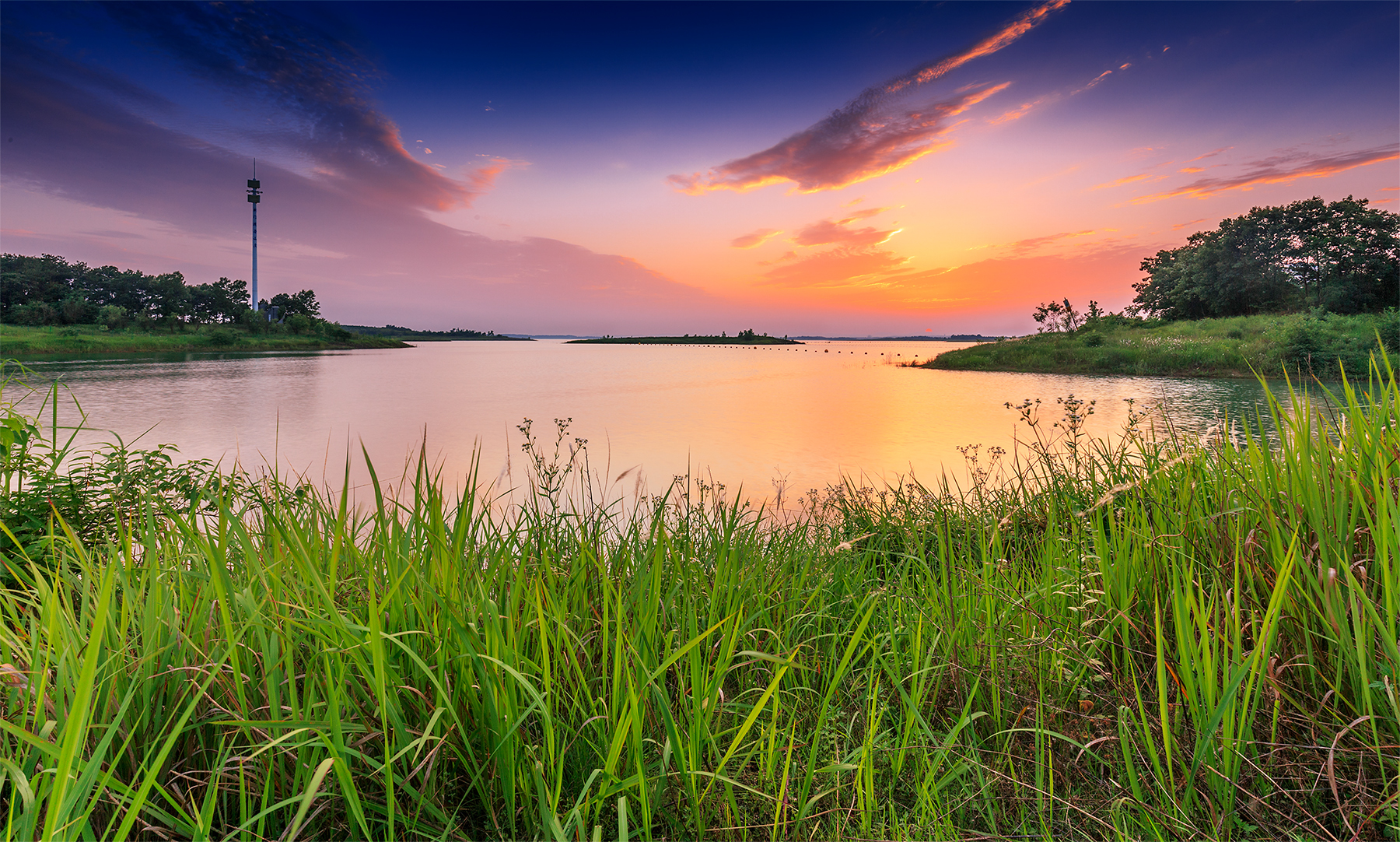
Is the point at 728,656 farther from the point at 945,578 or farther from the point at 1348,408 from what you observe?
the point at 1348,408

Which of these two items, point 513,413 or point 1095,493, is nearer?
point 1095,493

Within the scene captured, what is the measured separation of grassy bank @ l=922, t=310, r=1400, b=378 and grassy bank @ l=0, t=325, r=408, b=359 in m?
54.5

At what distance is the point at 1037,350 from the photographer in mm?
33844

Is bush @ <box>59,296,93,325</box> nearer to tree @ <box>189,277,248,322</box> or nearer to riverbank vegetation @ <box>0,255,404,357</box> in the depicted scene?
riverbank vegetation @ <box>0,255,404,357</box>

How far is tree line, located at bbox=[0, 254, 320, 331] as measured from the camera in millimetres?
51281

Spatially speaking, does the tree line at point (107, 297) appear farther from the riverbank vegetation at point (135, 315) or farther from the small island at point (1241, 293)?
the small island at point (1241, 293)

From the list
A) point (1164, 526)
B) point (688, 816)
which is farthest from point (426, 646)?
point (1164, 526)

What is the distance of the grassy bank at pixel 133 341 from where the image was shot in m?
36.9

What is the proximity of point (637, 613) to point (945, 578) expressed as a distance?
1344mm

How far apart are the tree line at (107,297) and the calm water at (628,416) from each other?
105ft

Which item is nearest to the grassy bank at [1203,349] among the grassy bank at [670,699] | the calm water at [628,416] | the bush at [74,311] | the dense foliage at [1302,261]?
the calm water at [628,416]

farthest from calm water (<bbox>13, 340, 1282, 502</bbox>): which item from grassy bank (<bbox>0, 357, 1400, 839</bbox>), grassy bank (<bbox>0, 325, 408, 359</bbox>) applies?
grassy bank (<bbox>0, 325, 408, 359</bbox>)

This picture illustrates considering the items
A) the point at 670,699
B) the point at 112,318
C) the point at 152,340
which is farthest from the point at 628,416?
the point at 112,318

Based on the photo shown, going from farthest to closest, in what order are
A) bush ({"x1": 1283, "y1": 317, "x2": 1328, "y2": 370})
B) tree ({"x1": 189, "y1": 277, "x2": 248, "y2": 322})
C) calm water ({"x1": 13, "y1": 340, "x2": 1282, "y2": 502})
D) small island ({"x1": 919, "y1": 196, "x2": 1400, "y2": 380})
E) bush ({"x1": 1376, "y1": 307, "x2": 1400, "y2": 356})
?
tree ({"x1": 189, "y1": 277, "x2": 248, "y2": 322}) < small island ({"x1": 919, "y1": 196, "x2": 1400, "y2": 380}) < bush ({"x1": 1283, "y1": 317, "x2": 1328, "y2": 370}) < bush ({"x1": 1376, "y1": 307, "x2": 1400, "y2": 356}) < calm water ({"x1": 13, "y1": 340, "x2": 1282, "y2": 502})
